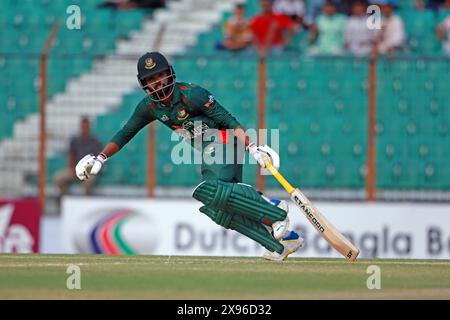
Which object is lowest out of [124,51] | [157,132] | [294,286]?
[294,286]

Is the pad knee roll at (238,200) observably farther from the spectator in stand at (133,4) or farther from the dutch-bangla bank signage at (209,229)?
the spectator in stand at (133,4)

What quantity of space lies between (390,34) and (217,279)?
8586 millimetres

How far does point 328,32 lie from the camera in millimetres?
17484

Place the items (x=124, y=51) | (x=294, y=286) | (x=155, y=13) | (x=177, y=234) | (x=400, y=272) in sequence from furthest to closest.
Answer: (x=155, y=13) → (x=124, y=51) → (x=177, y=234) → (x=400, y=272) → (x=294, y=286)

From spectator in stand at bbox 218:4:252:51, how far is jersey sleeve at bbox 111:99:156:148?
6.56 meters

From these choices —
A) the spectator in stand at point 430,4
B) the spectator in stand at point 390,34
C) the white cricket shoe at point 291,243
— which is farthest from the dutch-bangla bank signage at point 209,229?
the white cricket shoe at point 291,243

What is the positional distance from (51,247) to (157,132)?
208cm

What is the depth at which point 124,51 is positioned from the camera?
18.1 meters

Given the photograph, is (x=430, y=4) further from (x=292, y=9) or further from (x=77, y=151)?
(x=77, y=151)

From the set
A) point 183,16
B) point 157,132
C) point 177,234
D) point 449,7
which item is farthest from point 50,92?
point 449,7

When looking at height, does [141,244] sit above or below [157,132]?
below

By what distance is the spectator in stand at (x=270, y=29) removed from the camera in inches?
682

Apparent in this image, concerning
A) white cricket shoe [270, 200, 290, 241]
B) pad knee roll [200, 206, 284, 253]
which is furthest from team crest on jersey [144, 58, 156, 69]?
white cricket shoe [270, 200, 290, 241]

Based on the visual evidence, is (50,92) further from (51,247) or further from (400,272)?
(400,272)
